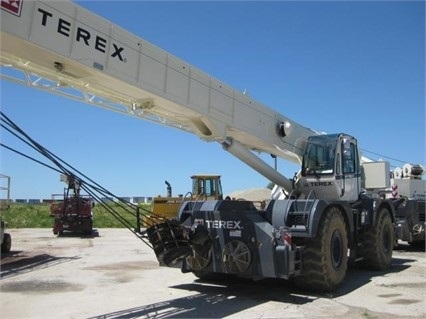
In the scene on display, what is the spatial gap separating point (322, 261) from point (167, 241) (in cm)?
289

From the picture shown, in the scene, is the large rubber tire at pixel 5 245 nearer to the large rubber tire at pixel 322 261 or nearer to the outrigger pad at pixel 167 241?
the outrigger pad at pixel 167 241

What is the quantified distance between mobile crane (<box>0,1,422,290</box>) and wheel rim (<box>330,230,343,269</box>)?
20 mm

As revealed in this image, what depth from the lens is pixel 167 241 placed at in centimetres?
848

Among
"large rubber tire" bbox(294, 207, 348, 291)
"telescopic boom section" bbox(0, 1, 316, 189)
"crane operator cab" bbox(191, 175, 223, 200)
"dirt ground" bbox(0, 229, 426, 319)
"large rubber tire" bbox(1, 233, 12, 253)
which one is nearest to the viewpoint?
"telescopic boom section" bbox(0, 1, 316, 189)

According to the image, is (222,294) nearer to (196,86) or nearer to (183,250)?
(183,250)

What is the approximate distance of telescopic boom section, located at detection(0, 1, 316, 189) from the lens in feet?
20.3

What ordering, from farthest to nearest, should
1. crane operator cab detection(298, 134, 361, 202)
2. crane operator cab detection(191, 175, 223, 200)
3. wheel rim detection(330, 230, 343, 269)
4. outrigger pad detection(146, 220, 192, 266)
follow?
1. crane operator cab detection(191, 175, 223, 200)
2. crane operator cab detection(298, 134, 361, 202)
3. wheel rim detection(330, 230, 343, 269)
4. outrigger pad detection(146, 220, 192, 266)

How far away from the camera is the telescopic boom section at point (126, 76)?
618 cm

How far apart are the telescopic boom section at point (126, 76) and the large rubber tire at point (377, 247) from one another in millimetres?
3267

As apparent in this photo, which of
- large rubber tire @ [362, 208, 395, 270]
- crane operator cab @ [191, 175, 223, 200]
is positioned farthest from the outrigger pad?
crane operator cab @ [191, 175, 223, 200]

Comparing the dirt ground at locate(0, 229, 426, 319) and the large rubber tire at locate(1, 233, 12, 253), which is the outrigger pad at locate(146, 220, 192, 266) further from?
the large rubber tire at locate(1, 233, 12, 253)

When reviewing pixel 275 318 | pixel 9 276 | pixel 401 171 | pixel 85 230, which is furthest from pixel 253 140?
pixel 85 230

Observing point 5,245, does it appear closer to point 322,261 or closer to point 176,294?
point 176,294

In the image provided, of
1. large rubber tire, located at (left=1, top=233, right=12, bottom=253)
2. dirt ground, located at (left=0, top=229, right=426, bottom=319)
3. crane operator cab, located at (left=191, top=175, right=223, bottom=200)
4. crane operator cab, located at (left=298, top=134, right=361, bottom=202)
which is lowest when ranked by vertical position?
dirt ground, located at (left=0, top=229, right=426, bottom=319)
